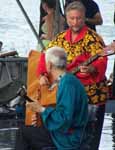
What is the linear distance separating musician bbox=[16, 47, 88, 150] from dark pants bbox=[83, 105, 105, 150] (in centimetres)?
27

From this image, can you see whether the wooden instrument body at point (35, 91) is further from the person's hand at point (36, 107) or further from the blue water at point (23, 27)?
the blue water at point (23, 27)

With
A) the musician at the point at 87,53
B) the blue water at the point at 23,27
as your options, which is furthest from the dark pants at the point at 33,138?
the blue water at the point at 23,27

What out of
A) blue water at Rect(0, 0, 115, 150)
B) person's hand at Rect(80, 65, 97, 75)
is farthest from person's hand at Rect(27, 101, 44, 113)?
blue water at Rect(0, 0, 115, 150)

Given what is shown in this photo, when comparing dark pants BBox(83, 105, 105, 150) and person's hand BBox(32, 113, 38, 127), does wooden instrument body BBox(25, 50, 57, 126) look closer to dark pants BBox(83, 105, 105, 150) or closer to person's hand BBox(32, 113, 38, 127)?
person's hand BBox(32, 113, 38, 127)

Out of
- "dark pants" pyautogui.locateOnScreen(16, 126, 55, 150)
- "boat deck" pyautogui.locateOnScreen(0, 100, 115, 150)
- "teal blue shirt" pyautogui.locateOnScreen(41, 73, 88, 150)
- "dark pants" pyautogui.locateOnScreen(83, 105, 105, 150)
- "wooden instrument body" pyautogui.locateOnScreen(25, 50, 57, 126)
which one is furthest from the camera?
"boat deck" pyautogui.locateOnScreen(0, 100, 115, 150)

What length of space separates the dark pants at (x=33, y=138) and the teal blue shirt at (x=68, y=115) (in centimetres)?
14

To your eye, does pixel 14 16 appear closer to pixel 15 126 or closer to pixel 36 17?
pixel 36 17

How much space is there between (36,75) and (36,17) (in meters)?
13.6

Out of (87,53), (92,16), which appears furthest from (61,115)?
(92,16)

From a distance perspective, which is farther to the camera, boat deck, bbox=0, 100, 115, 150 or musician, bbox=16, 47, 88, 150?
boat deck, bbox=0, 100, 115, 150

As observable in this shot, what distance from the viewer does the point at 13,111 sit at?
1262 cm

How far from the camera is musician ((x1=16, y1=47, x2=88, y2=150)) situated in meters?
6.82

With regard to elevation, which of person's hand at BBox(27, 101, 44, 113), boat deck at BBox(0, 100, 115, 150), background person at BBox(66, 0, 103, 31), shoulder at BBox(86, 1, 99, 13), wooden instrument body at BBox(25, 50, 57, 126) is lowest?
boat deck at BBox(0, 100, 115, 150)

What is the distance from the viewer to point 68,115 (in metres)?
6.78
